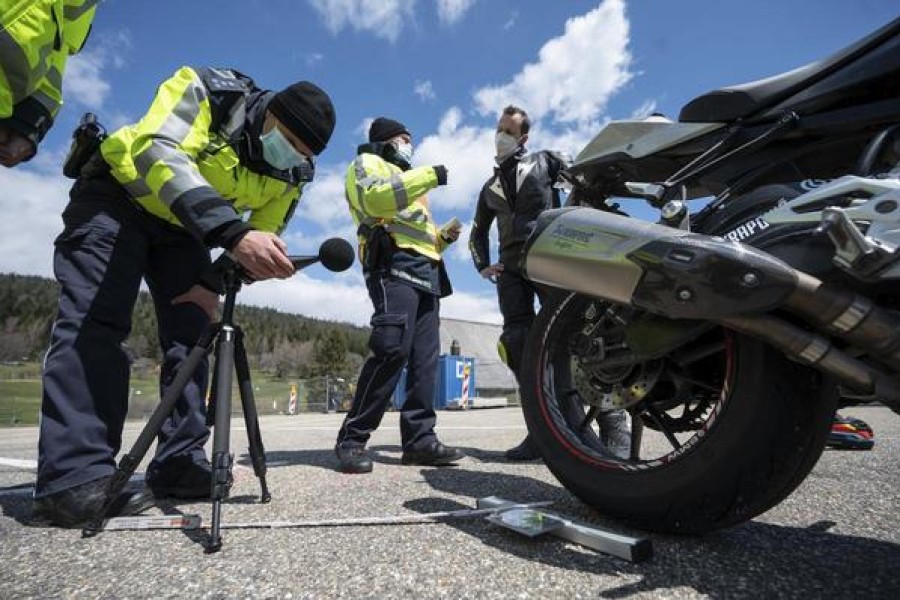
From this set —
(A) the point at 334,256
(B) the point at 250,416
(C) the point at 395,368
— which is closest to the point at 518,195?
(C) the point at 395,368

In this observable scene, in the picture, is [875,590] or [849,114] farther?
[849,114]

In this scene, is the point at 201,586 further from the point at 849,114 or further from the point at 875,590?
the point at 849,114

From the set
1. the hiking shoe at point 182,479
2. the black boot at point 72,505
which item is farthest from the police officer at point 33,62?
the hiking shoe at point 182,479

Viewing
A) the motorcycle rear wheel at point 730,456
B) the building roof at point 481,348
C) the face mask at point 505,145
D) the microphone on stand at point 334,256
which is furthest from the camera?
the building roof at point 481,348

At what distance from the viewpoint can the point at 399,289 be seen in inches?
117

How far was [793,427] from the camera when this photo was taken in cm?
117

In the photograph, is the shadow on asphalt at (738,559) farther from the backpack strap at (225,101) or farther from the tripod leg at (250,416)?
the backpack strap at (225,101)

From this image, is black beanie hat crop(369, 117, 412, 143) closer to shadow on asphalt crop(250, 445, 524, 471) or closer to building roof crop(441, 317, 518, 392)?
shadow on asphalt crop(250, 445, 524, 471)

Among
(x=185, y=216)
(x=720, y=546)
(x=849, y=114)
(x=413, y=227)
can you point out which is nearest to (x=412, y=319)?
(x=413, y=227)

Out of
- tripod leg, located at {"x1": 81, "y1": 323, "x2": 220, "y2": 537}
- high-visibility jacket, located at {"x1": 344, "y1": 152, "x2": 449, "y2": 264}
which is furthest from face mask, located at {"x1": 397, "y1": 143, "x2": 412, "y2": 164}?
tripod leg, located at {"x1": 81, "y1": 323, "x2": 220, "y2": 537}

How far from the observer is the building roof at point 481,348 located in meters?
21.5

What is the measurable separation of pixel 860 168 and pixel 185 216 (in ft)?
5.92

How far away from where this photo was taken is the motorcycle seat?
126 centimetres

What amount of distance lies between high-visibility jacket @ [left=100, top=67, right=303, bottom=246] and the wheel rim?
1.07 m
